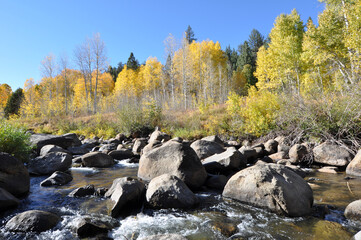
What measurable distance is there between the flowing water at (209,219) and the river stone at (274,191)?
15 cm

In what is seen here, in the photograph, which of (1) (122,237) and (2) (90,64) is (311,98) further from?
(2) (90,64)

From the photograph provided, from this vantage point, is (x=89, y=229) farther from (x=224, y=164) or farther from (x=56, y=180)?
(x=224, y=164)

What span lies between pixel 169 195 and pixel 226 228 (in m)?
1.23

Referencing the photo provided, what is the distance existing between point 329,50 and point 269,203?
618 inches

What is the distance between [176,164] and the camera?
5375mm

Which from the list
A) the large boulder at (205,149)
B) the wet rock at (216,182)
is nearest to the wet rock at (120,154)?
the large boulder at (205,149)

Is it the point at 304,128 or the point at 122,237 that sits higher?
the point at 304,128

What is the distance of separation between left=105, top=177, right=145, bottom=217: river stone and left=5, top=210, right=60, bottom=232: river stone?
1005 mm

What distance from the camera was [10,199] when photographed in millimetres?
4129

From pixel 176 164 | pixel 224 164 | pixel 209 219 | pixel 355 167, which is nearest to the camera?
pixel 209 219

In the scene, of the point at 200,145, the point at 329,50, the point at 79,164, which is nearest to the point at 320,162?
the point at 200,145

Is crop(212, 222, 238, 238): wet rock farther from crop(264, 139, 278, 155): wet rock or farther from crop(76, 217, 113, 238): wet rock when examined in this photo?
crop(264, 139, 278, 155): wet rock

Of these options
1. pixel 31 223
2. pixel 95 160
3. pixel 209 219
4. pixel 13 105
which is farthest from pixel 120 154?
pixel 13 105

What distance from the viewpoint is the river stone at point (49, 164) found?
6.84 metres
